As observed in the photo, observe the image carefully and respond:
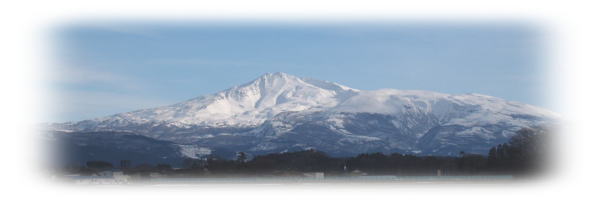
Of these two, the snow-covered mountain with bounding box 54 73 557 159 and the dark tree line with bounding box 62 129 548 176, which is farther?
the snow-covered mountain with bounding box 54 73 557 159

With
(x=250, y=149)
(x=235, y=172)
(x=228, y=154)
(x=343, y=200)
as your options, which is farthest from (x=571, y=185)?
(x=250, y=149)

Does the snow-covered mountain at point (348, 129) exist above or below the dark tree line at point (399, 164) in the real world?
above

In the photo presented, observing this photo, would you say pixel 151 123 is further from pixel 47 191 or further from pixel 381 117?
pixel 47 191

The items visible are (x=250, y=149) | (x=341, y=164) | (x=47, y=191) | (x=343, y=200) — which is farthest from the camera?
(x=250, y=149)

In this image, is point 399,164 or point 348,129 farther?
point 348,129

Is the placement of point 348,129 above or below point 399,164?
above

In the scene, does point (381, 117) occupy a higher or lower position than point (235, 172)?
higher

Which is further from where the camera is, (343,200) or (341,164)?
(341,164)

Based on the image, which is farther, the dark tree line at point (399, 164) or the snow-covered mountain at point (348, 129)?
the snow-covered mountain at point (348, 129)

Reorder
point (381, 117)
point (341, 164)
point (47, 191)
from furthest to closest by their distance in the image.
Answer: point (381, 117) → point (341, 164) → point (47, 191)

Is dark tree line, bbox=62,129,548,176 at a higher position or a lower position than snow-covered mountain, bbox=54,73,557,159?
lower

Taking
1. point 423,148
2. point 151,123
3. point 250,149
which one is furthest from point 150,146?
point 423,148
